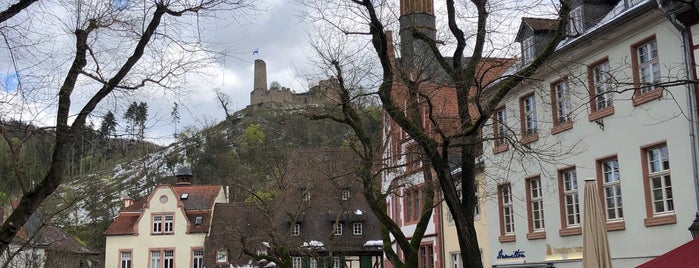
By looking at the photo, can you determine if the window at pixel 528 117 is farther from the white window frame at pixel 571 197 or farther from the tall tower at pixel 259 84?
the tall tower at pixel 259 84

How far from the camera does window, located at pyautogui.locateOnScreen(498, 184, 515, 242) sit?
2377 centimetres

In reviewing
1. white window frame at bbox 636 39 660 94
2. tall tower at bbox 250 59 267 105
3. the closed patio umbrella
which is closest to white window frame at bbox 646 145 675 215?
white window frame at bbox 636 39 660 94

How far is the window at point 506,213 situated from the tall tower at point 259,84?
419ft

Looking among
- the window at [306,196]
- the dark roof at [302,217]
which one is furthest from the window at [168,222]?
the window at [306,196]

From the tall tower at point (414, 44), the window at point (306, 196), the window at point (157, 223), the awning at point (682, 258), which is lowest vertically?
the awning at point (682, 258)

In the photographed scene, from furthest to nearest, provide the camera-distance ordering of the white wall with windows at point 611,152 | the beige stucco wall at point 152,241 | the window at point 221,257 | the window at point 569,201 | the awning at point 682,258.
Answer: the beige stucco wall at point 152,241 < the window at point 221,257 < the window at point 569,201 < the white wall with windows at point 611,152 < the awning at point 682,258

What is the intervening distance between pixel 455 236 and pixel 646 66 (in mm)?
12373

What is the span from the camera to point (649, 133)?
17062 millimetres

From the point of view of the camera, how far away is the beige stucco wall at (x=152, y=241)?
5609cm

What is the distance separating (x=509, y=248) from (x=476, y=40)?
1241 cm

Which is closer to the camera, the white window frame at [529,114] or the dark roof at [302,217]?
the white window frame at [529,114]

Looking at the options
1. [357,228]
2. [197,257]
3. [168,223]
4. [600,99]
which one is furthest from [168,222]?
[600,99]

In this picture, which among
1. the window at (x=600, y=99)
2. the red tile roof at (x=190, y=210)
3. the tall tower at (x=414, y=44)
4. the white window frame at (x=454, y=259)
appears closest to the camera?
the tall tower at (x=414, y=44)

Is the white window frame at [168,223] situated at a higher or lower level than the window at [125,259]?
higher
